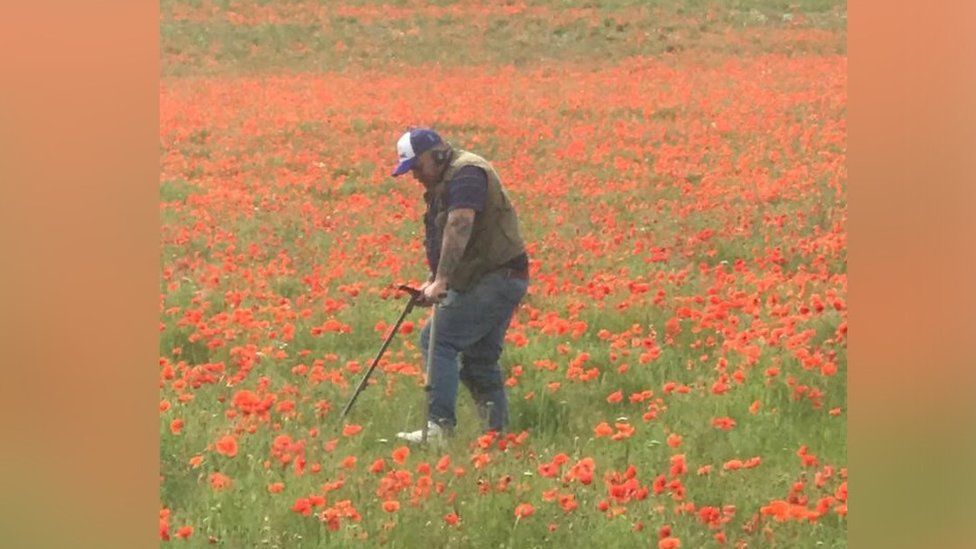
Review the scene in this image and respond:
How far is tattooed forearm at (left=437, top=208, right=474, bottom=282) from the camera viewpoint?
481cm

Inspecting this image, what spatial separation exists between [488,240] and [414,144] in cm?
51

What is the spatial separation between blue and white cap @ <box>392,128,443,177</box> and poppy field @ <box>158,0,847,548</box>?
106cm

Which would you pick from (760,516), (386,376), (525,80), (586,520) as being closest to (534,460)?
(586,520)

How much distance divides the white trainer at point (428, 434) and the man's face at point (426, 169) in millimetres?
997

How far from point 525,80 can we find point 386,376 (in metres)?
4.34

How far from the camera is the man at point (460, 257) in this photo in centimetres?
483

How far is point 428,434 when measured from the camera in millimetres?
4910

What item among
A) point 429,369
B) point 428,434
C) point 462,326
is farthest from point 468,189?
point 428,434

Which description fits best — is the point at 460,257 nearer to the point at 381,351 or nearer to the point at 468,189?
the point at 468,189
